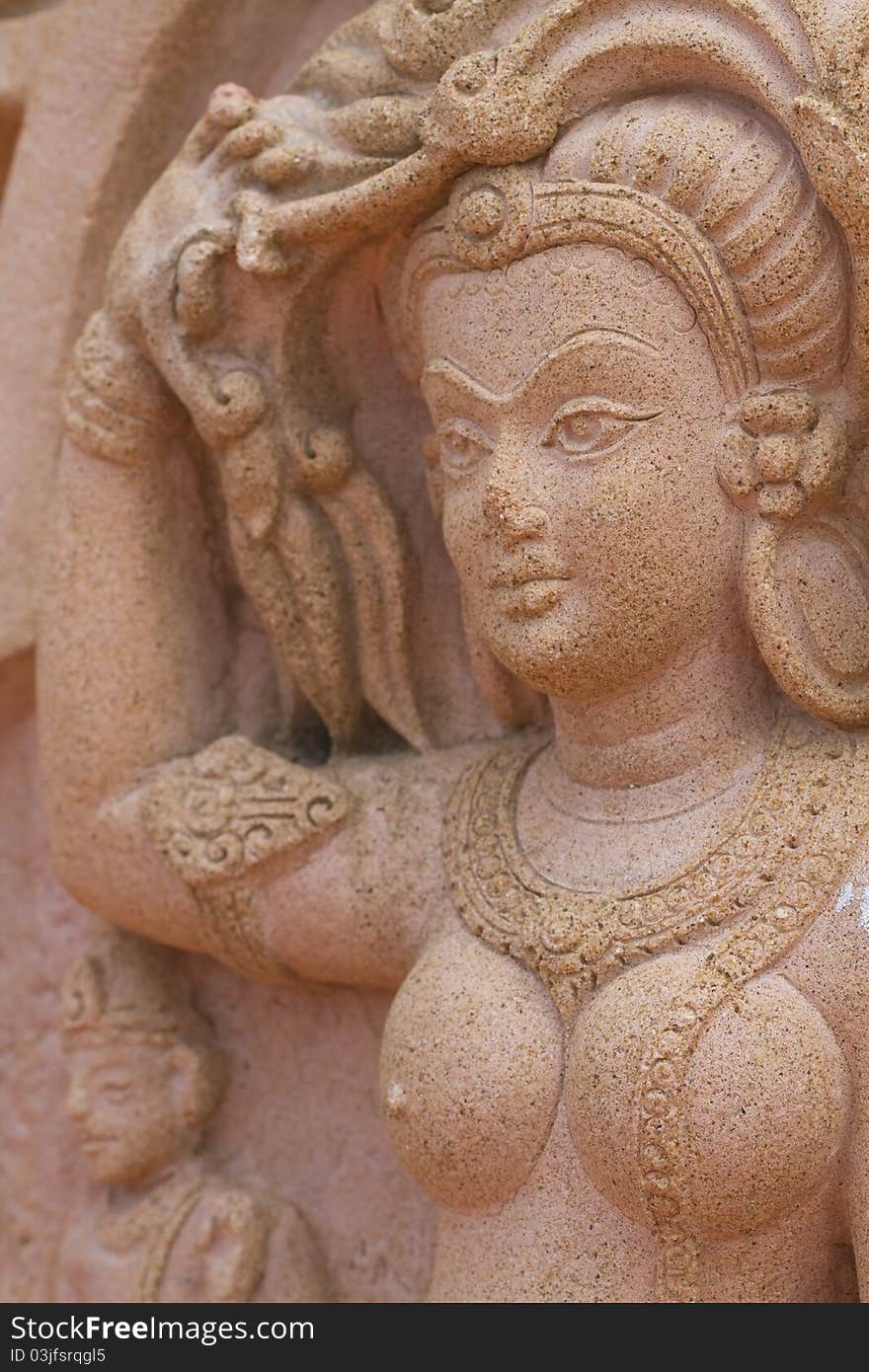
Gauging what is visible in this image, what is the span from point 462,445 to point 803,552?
0.42 metres

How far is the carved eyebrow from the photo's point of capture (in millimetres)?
2121

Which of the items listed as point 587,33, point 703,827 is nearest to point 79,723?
point 703,827

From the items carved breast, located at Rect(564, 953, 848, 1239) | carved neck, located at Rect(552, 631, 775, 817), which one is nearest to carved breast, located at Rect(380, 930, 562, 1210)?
carved breast, located at Rect(564, 953, 848, 1239)

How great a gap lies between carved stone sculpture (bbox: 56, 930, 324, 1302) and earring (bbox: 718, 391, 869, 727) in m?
1.10

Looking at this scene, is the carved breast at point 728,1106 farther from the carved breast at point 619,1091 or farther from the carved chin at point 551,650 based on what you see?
the carved chin at point 551,650

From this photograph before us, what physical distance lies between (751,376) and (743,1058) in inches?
29.9

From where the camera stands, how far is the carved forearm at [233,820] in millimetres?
2473

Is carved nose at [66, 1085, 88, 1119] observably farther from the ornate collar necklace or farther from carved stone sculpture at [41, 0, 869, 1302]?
the ornate collar necklace

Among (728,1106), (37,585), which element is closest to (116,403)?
(37,585)

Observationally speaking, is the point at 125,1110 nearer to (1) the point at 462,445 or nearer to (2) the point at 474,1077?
(2) the point at 474,1077

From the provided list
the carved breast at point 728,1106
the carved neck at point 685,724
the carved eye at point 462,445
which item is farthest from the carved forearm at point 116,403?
the carved breast at point 728,1106
